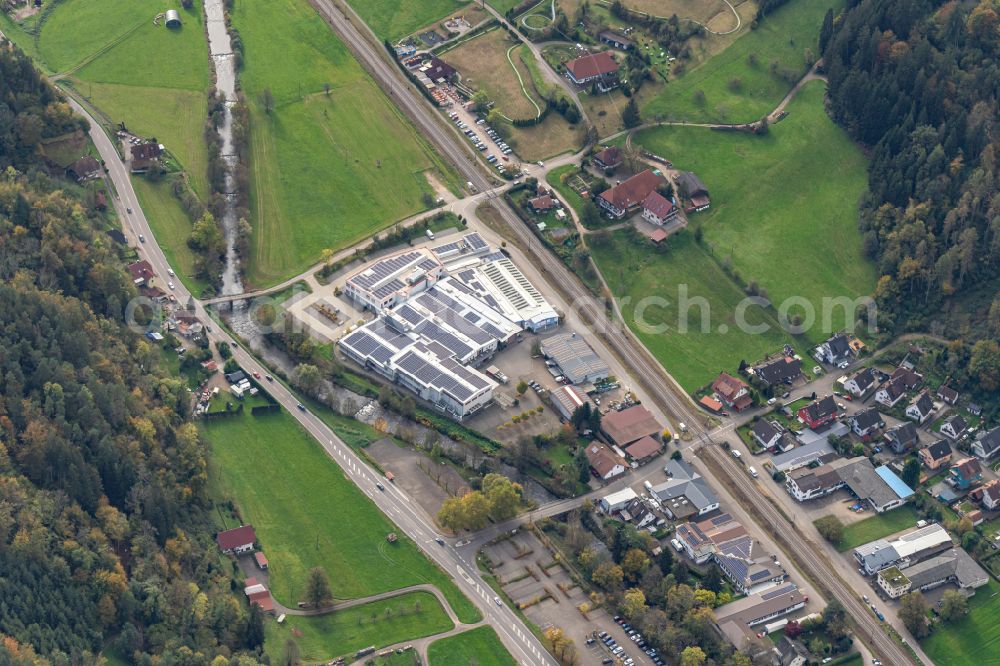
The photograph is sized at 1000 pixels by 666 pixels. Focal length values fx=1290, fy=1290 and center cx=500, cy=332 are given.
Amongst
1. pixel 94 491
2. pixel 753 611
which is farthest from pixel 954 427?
pixel 94 491

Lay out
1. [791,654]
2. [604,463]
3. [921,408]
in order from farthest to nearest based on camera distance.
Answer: [921,408]
[604,463]
[791,654]

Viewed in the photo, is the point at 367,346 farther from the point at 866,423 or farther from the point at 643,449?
the point at 866,423

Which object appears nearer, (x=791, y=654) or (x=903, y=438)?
(x=791, y=654)

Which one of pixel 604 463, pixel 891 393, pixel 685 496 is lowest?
pixel 685 496

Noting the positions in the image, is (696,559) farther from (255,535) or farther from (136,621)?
(136,621)

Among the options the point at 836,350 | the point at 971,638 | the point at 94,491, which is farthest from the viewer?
the point at 836,350

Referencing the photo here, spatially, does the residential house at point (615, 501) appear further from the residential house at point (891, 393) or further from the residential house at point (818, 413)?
the residential house at point (891, 393)

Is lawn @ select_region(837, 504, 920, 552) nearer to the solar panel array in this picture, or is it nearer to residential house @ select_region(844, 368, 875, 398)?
residential house @ select_region(844, 368, 875, 398)
